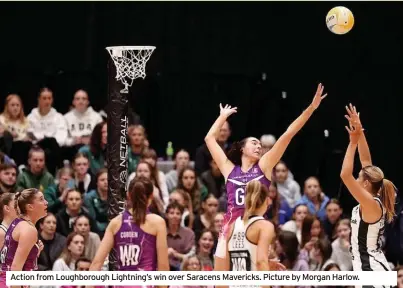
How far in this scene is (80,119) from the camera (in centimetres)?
1692

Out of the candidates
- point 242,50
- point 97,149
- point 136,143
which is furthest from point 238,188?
point 242,50

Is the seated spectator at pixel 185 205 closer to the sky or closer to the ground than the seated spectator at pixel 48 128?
closer to the ground

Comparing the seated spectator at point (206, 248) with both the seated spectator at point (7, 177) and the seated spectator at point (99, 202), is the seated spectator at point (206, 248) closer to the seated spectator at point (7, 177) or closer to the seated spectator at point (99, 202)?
the seated spectator at point (99, 202)

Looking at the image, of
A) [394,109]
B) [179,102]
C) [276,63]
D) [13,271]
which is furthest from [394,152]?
[13,271]

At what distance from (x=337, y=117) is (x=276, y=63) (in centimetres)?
133

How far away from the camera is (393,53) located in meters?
18.8

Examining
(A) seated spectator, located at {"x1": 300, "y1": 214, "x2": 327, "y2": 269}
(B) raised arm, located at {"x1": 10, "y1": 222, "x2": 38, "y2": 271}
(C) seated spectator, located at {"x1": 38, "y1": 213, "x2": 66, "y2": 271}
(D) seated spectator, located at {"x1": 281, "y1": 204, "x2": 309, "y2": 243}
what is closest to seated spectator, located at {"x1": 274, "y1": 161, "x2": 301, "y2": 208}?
(D) seated spectator, located at {"x1": 281, "y1": 204, "x2": 309, "y2": 243}

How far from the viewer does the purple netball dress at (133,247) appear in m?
11.0

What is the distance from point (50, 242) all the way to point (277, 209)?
3.22 metres

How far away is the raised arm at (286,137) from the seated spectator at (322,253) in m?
3.46

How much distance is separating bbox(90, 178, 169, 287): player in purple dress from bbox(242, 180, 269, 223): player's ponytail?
35.3 inches

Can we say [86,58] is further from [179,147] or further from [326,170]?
[326,170]

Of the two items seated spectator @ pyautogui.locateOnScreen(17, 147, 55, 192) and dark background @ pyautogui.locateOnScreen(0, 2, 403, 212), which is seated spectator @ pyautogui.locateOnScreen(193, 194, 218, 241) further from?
dark background @ pyautogui.locateOnScreen(0, 2, 403, 212)

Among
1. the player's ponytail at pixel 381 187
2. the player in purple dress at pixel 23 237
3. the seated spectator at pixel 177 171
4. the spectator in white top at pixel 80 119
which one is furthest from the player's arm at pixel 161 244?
the spectator in white top at pixel 80 119
